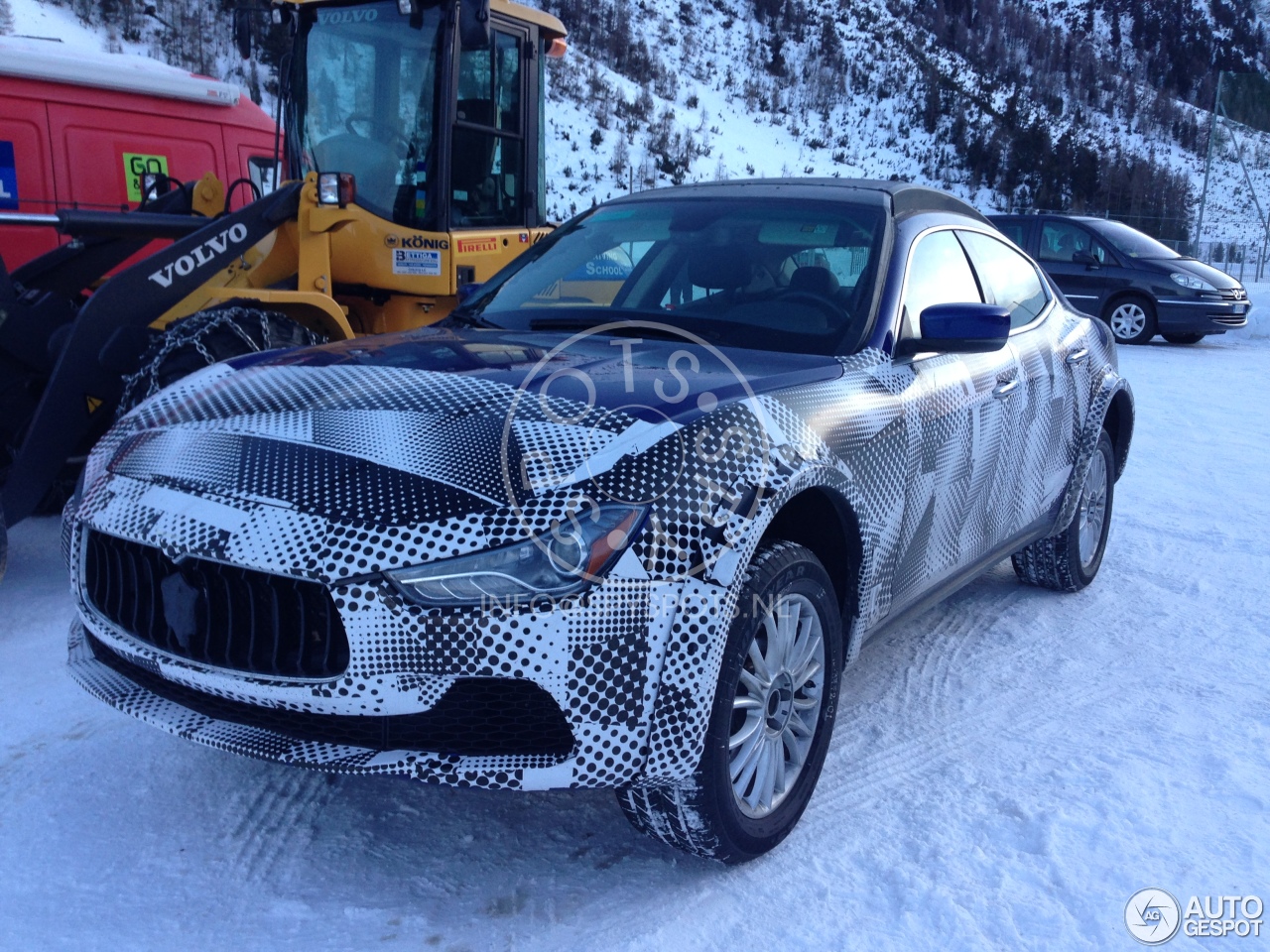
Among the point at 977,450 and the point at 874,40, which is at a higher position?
the point at 874,40

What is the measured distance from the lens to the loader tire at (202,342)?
14.8 feet

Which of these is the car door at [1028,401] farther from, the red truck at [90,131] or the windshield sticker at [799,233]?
the red truck at [90,131]

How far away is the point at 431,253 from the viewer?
5926 mm

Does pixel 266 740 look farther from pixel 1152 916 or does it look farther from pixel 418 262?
pixel 418 262

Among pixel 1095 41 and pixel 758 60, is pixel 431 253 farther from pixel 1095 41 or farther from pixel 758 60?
pixel 1095 41

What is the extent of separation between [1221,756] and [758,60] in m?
47.7

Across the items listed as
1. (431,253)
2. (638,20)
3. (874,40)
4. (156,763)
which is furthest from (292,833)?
(874,40)

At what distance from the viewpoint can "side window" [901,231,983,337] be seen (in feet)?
11.0

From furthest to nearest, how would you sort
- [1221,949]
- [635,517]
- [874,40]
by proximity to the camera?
[874,40]
[1221,949]
[635,517]

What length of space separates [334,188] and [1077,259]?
1246 centimetres

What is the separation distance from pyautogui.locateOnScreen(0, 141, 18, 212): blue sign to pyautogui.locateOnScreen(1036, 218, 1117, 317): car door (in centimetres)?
1264

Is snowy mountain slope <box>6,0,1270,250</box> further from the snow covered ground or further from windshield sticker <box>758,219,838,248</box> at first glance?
the snow covered ground

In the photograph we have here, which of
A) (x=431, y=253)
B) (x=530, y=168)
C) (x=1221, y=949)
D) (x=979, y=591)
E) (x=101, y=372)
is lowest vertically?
(x=979, y=591)

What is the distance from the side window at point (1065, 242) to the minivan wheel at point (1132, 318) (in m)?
0.83
